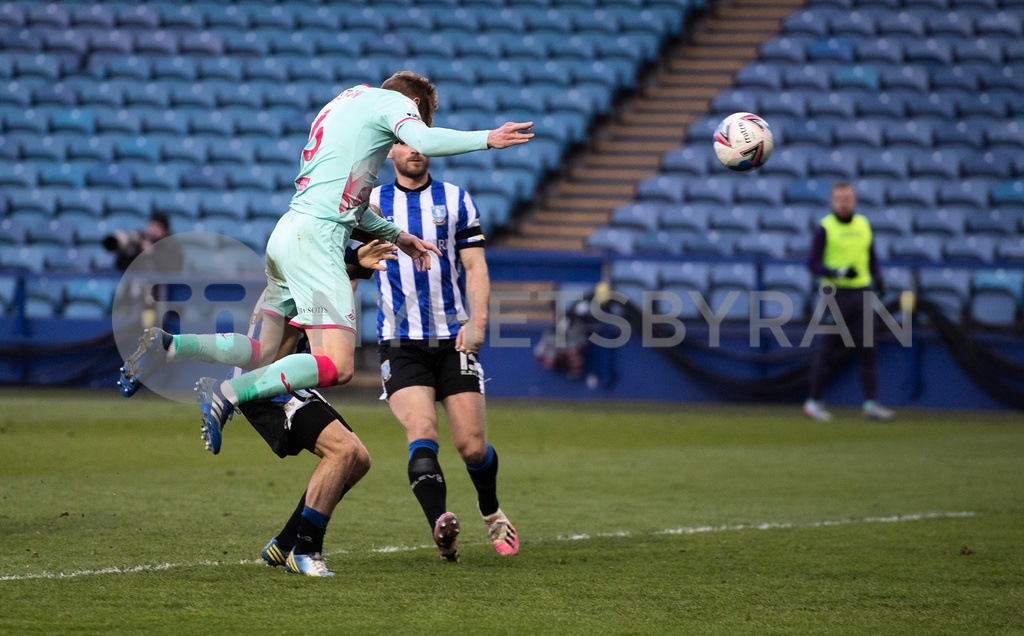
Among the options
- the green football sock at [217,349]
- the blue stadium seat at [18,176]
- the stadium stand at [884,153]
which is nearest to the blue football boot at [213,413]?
the green football sock at [217,349]

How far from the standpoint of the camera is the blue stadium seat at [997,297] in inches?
547

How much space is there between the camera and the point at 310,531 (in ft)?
17.9

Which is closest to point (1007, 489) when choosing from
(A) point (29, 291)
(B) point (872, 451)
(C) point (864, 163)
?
(B) point (872, 451)

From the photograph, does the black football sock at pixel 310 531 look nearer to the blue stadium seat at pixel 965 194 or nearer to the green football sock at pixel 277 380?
the green football sock at pixel 277 380

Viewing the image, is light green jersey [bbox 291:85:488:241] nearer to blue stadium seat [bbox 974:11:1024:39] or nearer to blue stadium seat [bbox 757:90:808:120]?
blue stadium seat [bbox 757:90:808:120]

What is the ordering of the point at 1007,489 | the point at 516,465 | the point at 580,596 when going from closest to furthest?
the point at 580,596
the point at 1007,489
the point at 516,465

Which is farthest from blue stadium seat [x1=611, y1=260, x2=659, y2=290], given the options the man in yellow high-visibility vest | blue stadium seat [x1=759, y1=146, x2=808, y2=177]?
blue stadium seat [x1=759, y1=146, x2=808, y2=177]

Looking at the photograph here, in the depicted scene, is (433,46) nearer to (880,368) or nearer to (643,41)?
(643,41)

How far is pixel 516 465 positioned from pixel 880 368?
5.96 metres

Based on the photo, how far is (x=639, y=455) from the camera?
1035cm

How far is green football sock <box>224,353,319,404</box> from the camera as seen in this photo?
5.24m

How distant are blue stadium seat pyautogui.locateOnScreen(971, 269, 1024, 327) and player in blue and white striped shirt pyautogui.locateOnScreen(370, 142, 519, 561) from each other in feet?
29.5

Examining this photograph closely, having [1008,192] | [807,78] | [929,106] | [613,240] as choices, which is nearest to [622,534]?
[613,240]

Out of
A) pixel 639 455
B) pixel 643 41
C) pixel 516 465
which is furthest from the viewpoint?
pixel 643 41
